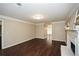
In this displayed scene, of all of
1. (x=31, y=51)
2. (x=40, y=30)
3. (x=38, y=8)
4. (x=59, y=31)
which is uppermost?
(x=38, y=8)

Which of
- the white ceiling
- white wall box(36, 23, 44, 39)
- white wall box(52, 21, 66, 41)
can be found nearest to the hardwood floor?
the white ceiling

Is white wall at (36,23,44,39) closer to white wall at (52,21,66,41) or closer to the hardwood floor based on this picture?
white wall at (52,21,66,41)

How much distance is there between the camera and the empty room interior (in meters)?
2.48

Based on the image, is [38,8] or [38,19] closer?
[38,8]

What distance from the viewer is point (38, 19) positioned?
5672mm

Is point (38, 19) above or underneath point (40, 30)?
above

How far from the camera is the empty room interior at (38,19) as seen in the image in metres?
2.48

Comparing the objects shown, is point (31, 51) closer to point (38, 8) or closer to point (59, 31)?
point (38, 8)

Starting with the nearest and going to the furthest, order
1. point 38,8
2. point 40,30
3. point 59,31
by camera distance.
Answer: point 38,8 → point 59,31 → point 40,30

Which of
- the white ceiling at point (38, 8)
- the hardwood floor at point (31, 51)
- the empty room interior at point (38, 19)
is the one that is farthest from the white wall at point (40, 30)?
the white ceiling at point (38, 8)

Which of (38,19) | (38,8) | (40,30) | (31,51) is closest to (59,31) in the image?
(40,30)

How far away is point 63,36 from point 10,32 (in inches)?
192

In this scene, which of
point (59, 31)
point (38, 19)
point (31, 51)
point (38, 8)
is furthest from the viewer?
point (59, 31)

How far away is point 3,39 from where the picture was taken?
4.13m
